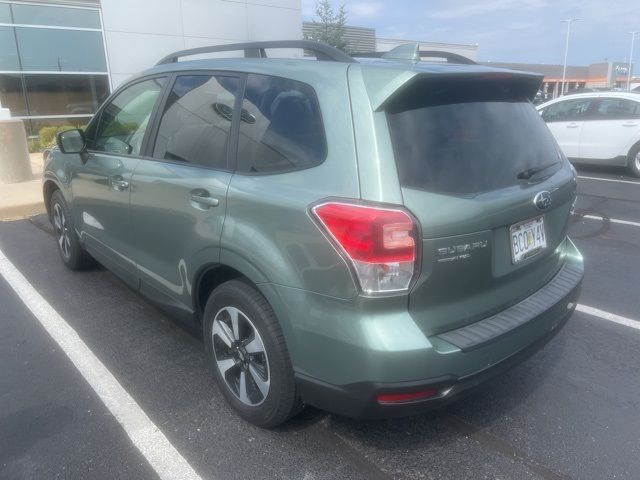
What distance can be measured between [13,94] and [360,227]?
16.2 metres

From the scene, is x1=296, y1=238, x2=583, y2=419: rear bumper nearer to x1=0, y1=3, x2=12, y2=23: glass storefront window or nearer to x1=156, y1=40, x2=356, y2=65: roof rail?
x1=156, y1=40, x2=356, y2=65: roof rail

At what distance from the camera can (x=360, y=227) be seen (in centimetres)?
203

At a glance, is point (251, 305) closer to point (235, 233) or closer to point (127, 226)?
point (235, 233)

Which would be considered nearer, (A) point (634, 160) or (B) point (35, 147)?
(A) point (634, 160)

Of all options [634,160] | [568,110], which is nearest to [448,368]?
[634,160]

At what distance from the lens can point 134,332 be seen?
12.3ft

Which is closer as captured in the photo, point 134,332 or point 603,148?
point 134,332

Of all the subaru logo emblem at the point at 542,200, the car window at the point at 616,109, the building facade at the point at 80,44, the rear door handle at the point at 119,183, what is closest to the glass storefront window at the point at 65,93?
the building facade at the point at 80,44

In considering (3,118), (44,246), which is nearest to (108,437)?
(44,246)

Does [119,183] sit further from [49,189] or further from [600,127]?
[600,127]

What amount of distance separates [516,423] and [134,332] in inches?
101

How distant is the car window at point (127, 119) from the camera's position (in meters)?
3.43

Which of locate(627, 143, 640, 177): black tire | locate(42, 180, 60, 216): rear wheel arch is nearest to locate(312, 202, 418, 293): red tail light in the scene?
locate(42, 180, 60, 216): rear wheel arch

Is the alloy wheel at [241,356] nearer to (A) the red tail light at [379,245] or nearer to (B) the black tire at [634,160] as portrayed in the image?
(A) the red tail light at [379,245]
